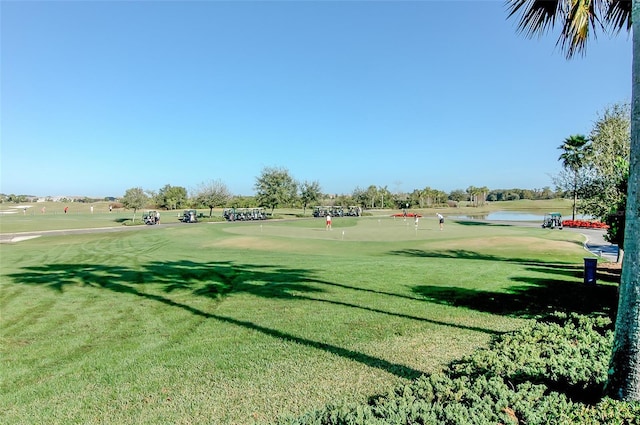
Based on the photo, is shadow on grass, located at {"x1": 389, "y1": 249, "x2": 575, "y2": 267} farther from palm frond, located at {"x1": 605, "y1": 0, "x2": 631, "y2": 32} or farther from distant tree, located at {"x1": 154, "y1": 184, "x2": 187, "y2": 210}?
distant tree, located at {"x1": 154, "y1": 184, "x2": 187, "y2": 210}

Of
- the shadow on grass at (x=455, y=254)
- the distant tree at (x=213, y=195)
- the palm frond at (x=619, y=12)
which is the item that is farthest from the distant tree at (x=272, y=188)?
the palm frond at (x=619, y=12)

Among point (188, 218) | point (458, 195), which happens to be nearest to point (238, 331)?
point (188, 218)

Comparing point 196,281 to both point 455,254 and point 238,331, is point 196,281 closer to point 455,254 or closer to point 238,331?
point 238,331

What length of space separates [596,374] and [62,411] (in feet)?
22.0

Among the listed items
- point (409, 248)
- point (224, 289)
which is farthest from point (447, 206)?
point (224, 289)

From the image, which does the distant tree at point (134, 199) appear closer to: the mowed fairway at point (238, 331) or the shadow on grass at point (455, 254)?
the mowed fairway at point (238, 331)

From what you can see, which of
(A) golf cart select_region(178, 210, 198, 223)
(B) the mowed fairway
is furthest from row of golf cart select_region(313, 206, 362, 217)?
(B) the mowed fairway

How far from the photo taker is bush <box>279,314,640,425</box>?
11.4 feet

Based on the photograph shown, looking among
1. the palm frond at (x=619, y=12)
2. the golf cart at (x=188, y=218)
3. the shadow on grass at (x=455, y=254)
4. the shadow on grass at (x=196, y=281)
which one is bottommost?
the shadow on grass at (x=455, y=254)

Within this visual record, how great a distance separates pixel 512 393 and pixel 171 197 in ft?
316

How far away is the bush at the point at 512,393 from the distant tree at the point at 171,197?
90813 millimetres

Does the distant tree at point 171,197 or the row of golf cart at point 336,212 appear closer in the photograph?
the row of golf cart at point 336,212

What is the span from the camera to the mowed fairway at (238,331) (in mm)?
4820

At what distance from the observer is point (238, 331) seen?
7449 mm
